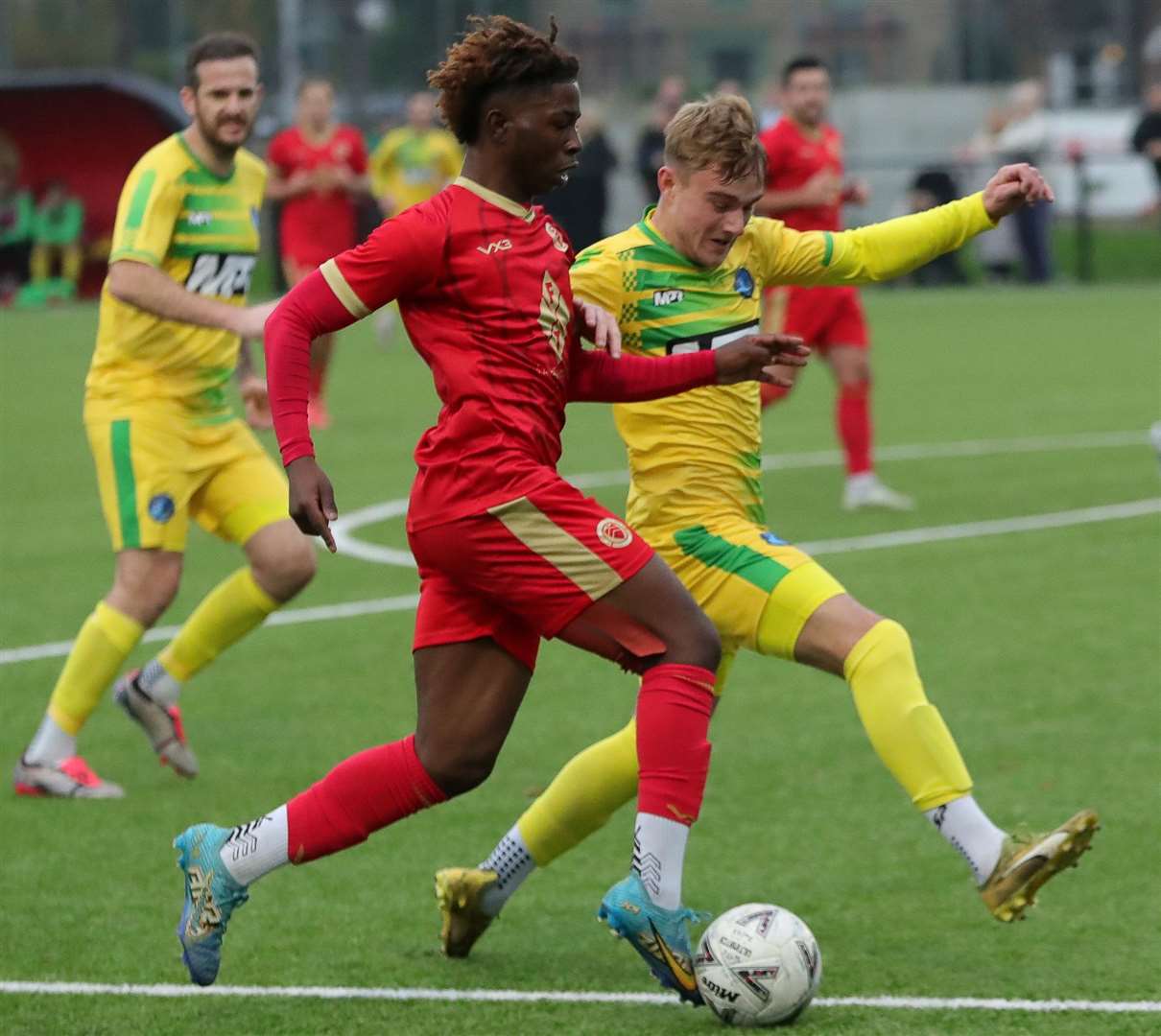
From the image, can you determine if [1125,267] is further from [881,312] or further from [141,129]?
[141,129]

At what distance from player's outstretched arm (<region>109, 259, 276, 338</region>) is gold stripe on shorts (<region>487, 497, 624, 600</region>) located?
7.31 ft

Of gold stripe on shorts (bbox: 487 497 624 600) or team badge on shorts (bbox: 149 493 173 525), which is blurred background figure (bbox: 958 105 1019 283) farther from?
gold stripe on shorts (bbox: 487 497 624 600)

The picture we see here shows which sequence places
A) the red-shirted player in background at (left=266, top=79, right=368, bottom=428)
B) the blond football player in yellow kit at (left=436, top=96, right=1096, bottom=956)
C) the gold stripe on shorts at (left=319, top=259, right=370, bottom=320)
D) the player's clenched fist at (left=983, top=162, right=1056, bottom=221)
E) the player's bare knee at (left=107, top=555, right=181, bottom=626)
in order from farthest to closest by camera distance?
the red-shirted player in background at (left=266, top=79, right=368, bottom=428)
the player's bare knee at (left=107, top=555, right=181, bottom=626)
the player's clenched fist at (left=983, top=162, right=1056, bottom=221)
the blond football player in yellow kit at (left=436, top=96, right=1096, bottom=956)
the gold stripe on shorts at (left=319, top=259, right=370, bottom=320)

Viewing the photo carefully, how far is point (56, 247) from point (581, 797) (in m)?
25.5

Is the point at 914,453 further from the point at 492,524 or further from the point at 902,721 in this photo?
the point at 492,524

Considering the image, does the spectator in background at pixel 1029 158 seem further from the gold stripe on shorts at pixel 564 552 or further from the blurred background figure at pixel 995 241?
the gold stripe on shorts at pixel 564 552

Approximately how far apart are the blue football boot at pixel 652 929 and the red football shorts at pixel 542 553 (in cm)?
57

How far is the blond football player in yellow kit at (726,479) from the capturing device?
5.28 m

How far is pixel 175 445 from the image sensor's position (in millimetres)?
7297

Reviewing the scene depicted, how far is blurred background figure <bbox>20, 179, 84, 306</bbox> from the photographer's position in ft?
94.6

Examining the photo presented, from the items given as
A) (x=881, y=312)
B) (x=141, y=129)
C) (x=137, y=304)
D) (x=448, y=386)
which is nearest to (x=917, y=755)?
(x=448, y=386)

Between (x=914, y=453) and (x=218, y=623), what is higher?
(x=218, y=623)

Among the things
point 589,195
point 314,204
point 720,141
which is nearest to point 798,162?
point 314,204

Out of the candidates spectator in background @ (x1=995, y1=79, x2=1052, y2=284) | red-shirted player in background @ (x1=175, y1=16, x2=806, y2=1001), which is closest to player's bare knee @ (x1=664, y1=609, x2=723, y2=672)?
red-shirted player in background @ (x1=175, y1=16, x2=806, y2=1001)
